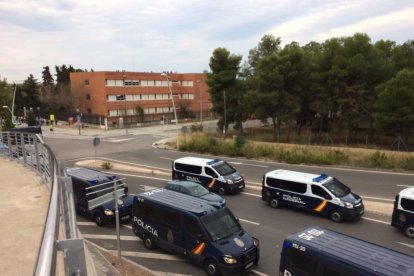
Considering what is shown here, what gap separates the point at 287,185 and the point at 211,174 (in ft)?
16.6

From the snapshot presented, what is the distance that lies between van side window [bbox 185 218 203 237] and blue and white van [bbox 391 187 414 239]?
26.8 ft

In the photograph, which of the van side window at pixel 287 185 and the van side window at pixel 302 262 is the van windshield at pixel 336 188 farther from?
the van side window at pixel 302 262

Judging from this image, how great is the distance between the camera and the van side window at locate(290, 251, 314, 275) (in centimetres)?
909

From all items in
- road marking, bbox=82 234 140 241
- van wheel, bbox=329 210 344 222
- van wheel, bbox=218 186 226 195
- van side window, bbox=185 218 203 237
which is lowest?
road marking, bbox=82 234 140 241

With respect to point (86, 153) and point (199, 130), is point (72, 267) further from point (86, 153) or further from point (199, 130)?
point (199, 130)

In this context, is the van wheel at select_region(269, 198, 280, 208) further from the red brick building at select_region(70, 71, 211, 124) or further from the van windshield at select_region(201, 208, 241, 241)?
the red brick building at select_region(70, 71, 211, 124)

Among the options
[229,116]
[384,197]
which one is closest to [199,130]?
[229,116]

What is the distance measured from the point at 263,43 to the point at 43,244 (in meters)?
60.4

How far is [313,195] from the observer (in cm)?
1616

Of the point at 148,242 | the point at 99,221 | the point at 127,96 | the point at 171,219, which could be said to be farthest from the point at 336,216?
the point at 127,96

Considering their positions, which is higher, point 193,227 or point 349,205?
point 193,227

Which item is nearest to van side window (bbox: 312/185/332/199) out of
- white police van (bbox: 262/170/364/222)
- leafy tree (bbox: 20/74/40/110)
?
white police van (bbox: 262/170/364/222)

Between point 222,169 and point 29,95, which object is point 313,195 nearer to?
point 222,169

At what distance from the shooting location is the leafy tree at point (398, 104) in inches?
1215
